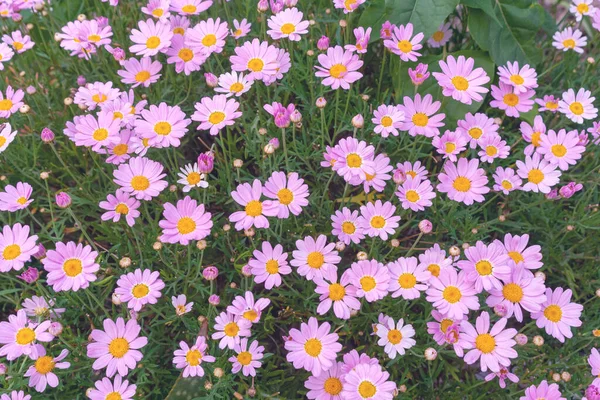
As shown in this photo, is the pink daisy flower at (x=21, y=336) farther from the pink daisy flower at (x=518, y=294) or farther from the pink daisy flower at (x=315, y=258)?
the pink daisy flower at (x=518, y=294)

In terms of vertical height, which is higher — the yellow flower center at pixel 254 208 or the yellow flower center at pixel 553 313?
the yellow flower center at pixel 254 208

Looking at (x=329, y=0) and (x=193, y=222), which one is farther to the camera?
(x=329, y=0)

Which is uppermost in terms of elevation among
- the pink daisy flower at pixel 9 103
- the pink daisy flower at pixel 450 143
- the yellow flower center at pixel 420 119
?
the pink daisy flower at pixel 9 103

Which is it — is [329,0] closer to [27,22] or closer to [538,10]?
[538,10]

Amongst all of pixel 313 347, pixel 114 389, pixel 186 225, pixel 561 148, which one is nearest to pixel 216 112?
pixel 186 225

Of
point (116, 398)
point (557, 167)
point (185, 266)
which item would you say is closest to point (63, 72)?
point (185, 266)

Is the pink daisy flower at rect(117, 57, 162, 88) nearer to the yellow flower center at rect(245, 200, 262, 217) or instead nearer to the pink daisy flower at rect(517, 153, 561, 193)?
the yellow flower center at rect(245, 200, 262, 217)

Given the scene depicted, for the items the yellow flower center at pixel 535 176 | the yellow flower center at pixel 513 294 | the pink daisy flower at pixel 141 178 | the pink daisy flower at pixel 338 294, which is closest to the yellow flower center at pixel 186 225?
the pink daisy flower at pixel 141 178
